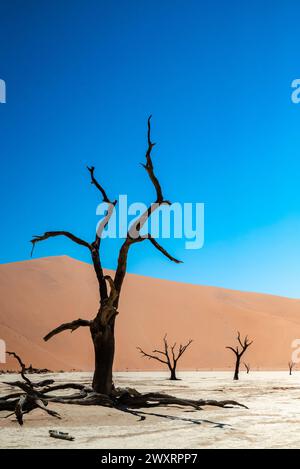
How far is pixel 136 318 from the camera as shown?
224ft

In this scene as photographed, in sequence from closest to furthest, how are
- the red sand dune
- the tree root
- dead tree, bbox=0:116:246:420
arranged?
Result: the tree root
dead tree, bbox=0:116:246:420
the red sand dune

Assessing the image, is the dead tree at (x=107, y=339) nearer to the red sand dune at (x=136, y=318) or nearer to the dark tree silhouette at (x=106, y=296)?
the dark tree silhouette at (x=106, y=296)

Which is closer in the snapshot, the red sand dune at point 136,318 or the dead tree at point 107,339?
the dead tree at point 107,339

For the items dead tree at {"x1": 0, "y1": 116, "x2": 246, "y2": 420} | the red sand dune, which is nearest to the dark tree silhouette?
dead tree at {"x1": 0, "y1": 116, "x2": 246, "y2": 420}

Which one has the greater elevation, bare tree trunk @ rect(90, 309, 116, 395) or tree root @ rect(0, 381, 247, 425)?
bare tree trunk @ rect(90, 309, 116, 395)

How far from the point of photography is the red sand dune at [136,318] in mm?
51000

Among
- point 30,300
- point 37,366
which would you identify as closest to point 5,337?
point 37,366

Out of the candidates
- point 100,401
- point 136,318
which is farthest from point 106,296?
point 136,318

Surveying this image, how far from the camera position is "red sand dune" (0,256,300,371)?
51.0 meters

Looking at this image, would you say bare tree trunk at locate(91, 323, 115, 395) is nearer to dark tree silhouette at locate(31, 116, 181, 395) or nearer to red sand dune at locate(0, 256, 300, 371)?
dark tree silhouette at locate(31, 116, 181, 395)

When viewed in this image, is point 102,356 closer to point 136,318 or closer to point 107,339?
point 107,339

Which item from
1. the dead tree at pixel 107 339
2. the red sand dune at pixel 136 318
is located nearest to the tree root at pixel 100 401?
the dead tree at pixel 107 339

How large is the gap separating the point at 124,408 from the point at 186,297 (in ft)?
235

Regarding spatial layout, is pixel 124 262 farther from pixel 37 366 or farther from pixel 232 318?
pixel 232 318
